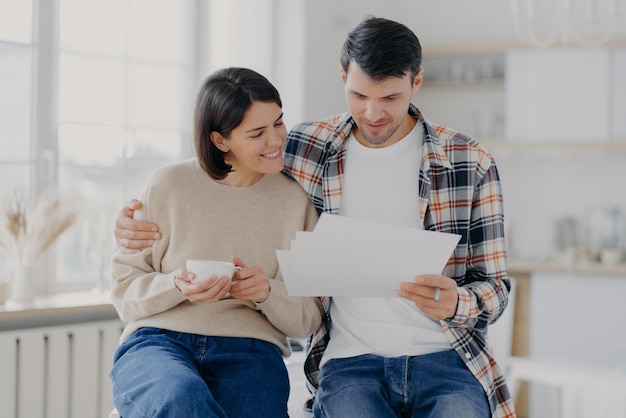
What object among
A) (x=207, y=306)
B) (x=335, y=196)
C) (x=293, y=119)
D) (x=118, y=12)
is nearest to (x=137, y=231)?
(x=207, y=306)

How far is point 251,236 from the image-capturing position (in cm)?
179

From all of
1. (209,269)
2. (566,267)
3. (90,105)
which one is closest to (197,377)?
(209,269)

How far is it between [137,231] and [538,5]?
10.3 feet

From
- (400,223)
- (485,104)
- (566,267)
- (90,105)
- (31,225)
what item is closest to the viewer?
(400,223)

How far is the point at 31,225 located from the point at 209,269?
147 cm

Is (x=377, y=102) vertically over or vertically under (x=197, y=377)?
over

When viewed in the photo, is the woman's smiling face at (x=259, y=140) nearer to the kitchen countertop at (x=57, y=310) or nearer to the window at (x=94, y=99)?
the window at (x=94, y=99)

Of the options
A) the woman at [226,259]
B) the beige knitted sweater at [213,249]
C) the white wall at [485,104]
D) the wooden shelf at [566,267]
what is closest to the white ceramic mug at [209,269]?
the woman at [226,259]

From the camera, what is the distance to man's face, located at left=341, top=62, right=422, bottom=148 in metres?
1.74

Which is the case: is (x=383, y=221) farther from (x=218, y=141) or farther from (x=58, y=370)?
(x=58, y=370)

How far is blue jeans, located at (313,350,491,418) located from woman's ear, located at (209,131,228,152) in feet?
1.81

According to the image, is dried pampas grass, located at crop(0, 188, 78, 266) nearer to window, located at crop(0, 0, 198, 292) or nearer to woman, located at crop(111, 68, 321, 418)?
window, located at crop(0, 0, 198, 292)

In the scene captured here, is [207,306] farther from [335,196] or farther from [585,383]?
[585,383]

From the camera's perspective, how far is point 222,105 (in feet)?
5.82
